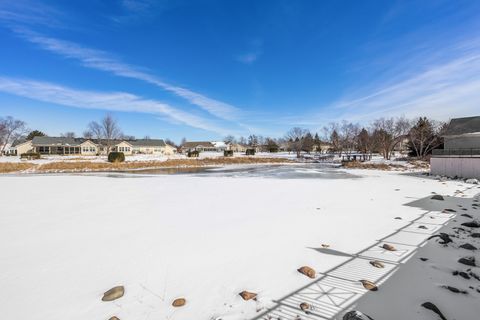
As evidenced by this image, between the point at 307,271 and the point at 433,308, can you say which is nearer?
the point at 433,308

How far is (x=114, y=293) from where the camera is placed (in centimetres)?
406

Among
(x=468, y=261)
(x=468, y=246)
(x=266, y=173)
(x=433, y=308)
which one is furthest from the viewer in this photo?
(x=266, y=173)

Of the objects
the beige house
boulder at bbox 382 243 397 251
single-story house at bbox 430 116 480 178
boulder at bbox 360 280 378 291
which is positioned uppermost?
the beige house

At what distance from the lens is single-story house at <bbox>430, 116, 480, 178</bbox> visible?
1858cm

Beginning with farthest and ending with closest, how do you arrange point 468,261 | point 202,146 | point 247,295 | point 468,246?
point 202,146 < point 468,246 < point 468,261 < point 247,295

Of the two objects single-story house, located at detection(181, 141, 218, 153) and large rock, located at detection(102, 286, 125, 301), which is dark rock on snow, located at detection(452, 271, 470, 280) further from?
single-story house, located at detection(181, 141, 218, 153)

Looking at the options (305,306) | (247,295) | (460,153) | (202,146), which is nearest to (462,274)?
(305,306)

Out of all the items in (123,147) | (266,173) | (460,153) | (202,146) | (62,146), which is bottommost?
(266,173)

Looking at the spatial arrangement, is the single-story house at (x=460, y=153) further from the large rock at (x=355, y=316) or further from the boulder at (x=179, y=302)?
the boulder at (x=179, y=302)

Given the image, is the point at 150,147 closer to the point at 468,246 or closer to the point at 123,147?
the point at 123,147

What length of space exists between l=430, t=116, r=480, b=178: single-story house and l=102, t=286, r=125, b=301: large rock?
24024 millimetres

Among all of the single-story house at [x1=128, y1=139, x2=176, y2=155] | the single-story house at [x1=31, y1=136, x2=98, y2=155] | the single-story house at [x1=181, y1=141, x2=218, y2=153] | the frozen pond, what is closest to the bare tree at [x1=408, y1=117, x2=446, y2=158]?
the frozen pond

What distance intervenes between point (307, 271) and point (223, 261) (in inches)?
69.2

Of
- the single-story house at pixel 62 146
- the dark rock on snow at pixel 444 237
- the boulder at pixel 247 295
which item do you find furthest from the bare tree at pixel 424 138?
the single-story house at pixel 62 146
